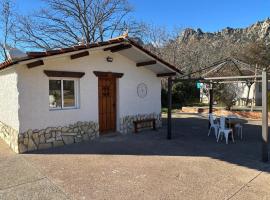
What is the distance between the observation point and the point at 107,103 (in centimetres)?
1035

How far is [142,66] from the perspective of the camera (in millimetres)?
11289

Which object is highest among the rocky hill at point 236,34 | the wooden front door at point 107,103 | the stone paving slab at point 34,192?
the rocky hill at point 236,34

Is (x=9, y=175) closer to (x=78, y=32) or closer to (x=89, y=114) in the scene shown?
(x=89, y=114)

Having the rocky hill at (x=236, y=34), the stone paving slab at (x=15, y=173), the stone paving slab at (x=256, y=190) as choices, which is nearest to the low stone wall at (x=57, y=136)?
the stone paving slab at (x=15, y=173)

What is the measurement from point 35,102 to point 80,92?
5.62ft

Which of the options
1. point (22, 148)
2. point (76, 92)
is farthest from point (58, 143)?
point (76, 92)

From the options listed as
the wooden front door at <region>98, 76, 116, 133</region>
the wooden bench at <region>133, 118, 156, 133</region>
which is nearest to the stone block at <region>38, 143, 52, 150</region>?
the wooden front door at <region>98, 76, 116, 133</region>

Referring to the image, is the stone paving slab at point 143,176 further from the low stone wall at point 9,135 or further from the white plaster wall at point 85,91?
the white plaster wall at point 85,91

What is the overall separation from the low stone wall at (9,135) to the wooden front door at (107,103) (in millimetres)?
3337

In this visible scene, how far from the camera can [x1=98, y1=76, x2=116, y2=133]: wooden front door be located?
398 inches

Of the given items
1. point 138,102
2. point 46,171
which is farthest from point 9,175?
Result: point 138,102

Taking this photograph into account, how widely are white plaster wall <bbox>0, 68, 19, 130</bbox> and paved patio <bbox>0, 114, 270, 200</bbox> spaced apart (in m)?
1.05

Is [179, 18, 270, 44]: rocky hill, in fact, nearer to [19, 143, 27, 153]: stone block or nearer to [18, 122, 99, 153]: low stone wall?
[18, 122, 99, 153]: low stone wall

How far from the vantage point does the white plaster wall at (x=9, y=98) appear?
786 cm
